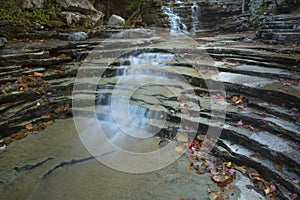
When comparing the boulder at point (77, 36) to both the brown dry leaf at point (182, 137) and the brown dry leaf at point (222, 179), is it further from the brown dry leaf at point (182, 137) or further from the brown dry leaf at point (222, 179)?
the brown dry leaf at point (222, 179)

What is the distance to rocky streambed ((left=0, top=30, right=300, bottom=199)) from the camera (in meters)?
2.41

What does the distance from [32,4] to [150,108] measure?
7.42 meters

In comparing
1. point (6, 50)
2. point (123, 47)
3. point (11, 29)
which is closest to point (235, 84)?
point (123, 47)

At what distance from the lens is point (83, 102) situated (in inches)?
159

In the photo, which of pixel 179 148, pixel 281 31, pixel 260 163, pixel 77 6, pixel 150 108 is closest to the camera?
pixel 260 163

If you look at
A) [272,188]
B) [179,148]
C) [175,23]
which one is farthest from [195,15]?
[272,188]

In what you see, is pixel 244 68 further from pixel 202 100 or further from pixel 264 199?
pixel 264 199

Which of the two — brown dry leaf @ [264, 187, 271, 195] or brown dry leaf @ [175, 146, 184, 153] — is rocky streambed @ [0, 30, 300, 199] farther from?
brown dry leaf @ [175, 146, 184, 153]

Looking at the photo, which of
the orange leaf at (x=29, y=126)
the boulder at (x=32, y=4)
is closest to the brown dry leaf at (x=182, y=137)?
the orange leaf at (x=29, y=126)

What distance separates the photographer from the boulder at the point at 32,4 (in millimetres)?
8109

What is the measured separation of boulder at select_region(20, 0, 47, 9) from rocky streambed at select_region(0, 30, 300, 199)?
3.62 m

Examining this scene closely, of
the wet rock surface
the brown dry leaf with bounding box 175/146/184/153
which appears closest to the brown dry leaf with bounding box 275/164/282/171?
the brown dry leaf with bounding box 175/146/184/153

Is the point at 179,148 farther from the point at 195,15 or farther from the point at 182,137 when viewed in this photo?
the point at 195,15

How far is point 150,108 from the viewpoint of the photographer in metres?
3.57
